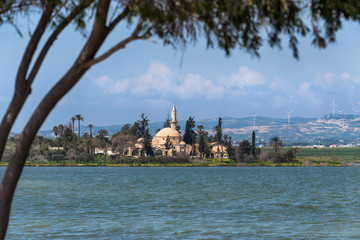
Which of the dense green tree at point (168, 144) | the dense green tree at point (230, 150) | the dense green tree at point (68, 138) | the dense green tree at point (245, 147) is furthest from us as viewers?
the dense green tree at point (168, 144)

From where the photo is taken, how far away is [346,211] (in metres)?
51.3

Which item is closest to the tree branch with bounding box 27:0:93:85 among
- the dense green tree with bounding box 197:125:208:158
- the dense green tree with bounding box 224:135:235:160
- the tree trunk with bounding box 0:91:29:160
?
the tree trunk with bounding box 0:91:29:160

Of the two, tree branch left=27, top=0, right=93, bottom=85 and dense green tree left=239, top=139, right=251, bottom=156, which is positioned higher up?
dense green tree left=239, top=139, right=251, bottom=156

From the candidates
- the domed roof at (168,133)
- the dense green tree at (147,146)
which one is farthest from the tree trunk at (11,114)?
the domed roof at (168,133)

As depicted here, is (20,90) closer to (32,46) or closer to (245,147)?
(32,46)

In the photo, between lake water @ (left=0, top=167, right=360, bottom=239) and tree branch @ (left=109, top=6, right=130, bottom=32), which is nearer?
tree branch @ (left=109, top=6, right=130, bottom=32)

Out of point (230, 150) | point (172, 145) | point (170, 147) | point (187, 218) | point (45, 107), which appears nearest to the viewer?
point (45, 107)

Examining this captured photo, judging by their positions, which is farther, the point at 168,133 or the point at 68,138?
the point at 168,133

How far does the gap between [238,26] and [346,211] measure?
43220 millimetres

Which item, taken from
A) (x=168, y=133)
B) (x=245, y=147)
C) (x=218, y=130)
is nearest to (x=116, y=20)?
(x=245, y=147)

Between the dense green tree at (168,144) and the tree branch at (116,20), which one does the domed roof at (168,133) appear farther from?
the tree branch at (116,20)

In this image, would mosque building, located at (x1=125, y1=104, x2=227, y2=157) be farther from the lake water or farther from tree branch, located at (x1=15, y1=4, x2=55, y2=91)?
tree branch, located at (x1=15, y1=4, x2=55, y2=91)

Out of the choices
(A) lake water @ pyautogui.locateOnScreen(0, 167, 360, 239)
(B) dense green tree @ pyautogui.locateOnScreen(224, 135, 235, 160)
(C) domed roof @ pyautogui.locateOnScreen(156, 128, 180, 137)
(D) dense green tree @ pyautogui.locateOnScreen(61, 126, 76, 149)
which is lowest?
(A) lake water @ pyautogui.locateOnScreen(0, 167, 360, 239)

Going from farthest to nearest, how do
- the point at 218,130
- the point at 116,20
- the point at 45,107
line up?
1. the point at 218,130
2. the point at 116,20
3. the point at 45,107
